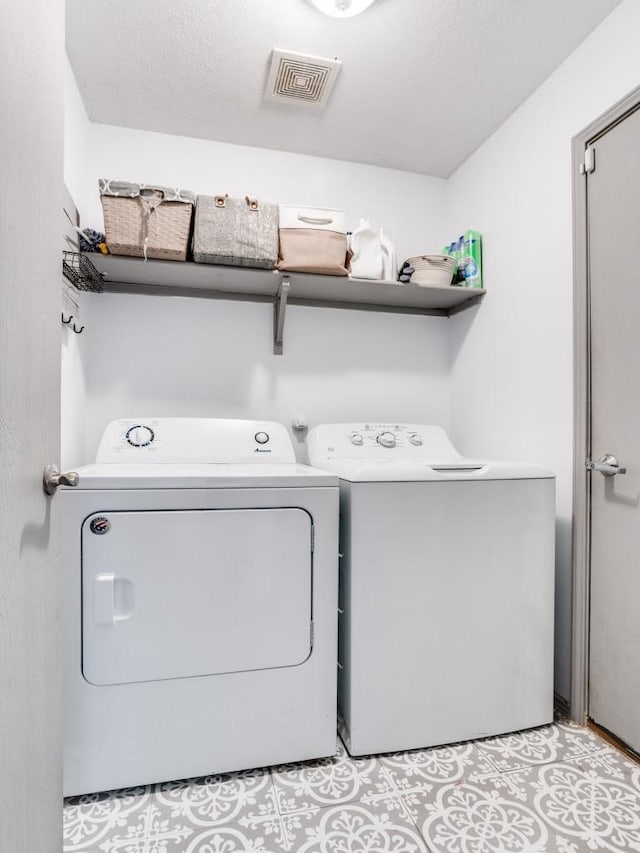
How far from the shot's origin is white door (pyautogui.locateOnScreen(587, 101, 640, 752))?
1453 mm

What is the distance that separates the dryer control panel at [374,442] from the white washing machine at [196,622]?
624 mm

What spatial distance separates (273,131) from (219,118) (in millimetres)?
250

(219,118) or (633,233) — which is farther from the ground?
(219,118)

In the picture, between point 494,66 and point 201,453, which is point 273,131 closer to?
point 494,66

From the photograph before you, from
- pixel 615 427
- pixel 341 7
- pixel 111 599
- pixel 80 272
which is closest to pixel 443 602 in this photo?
pixel 615 427

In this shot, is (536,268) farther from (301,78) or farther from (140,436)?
(140,436)

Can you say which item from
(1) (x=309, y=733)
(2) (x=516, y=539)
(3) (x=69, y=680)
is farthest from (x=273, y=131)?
(1) (x=309, y=733)

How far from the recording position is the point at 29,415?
0.76 m

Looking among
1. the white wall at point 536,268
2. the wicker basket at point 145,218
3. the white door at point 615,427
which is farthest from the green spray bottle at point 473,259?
the wicker basket at point 145,218

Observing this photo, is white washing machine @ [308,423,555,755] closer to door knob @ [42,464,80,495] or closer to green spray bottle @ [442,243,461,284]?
door knob @ [42,464,80,495]

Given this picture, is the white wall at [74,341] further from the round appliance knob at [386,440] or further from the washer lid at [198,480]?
the round appliance knob at [386,440]

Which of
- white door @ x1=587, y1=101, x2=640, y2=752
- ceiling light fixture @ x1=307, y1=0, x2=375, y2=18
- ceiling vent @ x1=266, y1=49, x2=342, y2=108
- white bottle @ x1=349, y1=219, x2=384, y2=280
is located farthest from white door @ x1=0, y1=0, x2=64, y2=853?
white door @ x1=587, y1=101, x2=640, y2=752

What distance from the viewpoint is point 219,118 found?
6.85 feet

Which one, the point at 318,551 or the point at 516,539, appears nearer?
the point at 318,551
